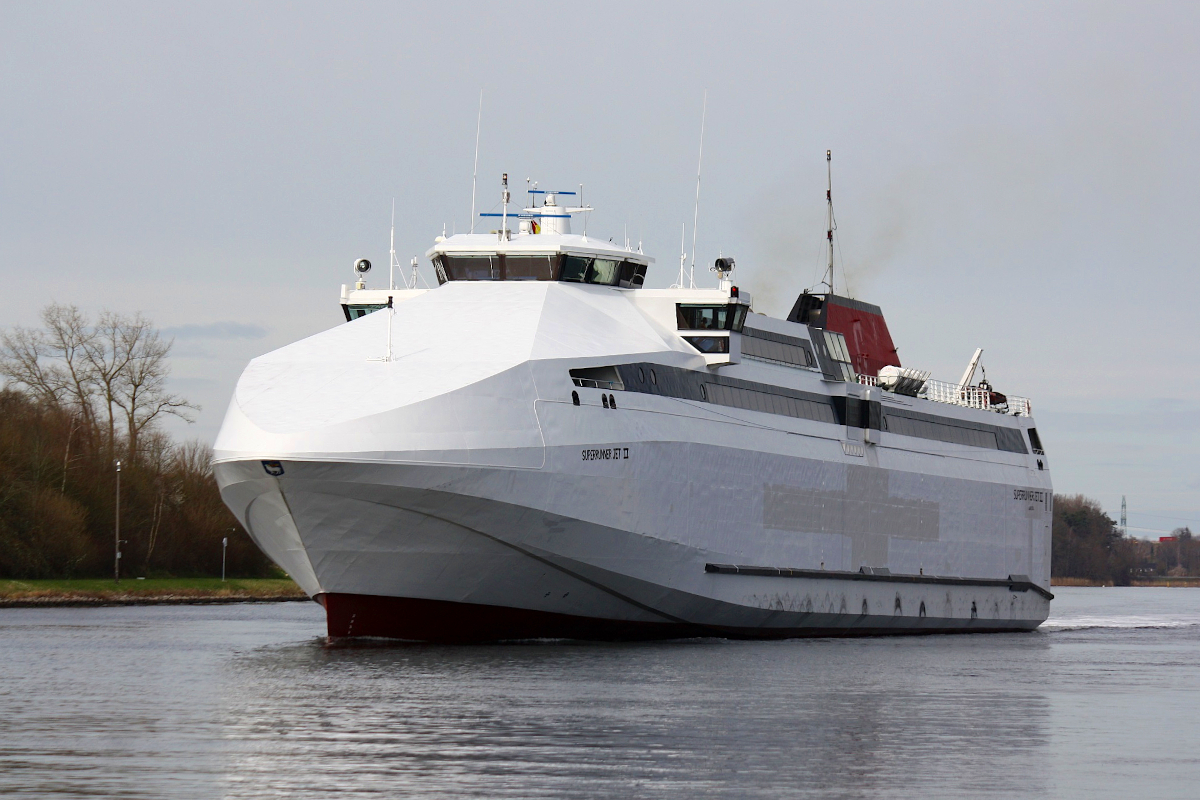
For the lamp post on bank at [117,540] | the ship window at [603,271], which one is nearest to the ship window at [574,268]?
the ship window at [603,271]

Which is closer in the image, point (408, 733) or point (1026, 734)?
point (408, 733)

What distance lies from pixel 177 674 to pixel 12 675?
3.24 m

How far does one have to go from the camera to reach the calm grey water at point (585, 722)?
18812 mm

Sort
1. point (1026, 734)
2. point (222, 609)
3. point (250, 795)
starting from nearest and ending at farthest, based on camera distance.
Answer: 1. point (250, 795)
2. point (1026, 734)
3. point (222, 609)

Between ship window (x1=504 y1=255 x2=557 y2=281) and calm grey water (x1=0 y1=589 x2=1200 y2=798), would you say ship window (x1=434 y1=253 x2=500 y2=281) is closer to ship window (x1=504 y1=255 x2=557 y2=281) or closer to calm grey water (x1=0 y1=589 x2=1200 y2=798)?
ship window (x1=504 y1=255 x2=557 y2=281)

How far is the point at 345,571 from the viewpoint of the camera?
3588cm

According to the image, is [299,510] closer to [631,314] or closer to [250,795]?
[631,314]

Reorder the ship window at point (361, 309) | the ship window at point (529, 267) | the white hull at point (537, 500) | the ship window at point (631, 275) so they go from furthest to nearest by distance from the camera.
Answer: the ship window at point (361, 309) < the ship window at point (631, 275) < the ship window at point (529, 267) < the white hull at point (537, 500)

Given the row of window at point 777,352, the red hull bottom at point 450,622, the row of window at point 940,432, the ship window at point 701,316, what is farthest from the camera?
the row of window at point 940,432

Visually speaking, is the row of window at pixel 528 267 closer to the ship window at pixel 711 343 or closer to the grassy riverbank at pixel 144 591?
the ship window at pixel 711 343

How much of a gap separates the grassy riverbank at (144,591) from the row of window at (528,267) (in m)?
38.0

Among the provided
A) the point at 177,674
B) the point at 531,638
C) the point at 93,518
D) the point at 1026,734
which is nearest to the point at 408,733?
the point at 1026,734

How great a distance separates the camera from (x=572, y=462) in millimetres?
36094

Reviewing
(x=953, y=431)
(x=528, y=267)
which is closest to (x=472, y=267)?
(x=528, y=267)
